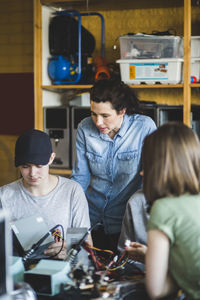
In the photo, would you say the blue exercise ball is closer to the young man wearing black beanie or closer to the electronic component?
the young man wearing black beanie

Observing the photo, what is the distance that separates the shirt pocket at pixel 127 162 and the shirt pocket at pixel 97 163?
0.26ft

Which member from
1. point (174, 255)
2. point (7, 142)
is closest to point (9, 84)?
point (7, 142)

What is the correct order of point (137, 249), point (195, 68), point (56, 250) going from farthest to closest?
point (195, 68)
point (56, 250)
point (137, 249)

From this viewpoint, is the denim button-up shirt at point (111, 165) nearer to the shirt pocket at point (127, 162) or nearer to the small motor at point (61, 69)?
the shirt pocket at point (127, 162)

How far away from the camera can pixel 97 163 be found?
2256mm

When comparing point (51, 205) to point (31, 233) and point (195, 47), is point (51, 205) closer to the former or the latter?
point (31, 233)

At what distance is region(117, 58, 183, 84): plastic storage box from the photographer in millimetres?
2930

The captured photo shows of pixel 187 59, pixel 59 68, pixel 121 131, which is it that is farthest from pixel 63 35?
pixel 121 131

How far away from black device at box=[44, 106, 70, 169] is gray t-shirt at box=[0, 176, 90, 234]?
1.28m

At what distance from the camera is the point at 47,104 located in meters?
3.37

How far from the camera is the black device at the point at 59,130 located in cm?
323

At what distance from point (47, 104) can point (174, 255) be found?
2328mm

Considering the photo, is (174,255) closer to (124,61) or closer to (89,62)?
(124,61)

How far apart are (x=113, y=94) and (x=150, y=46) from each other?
1.12 metres
